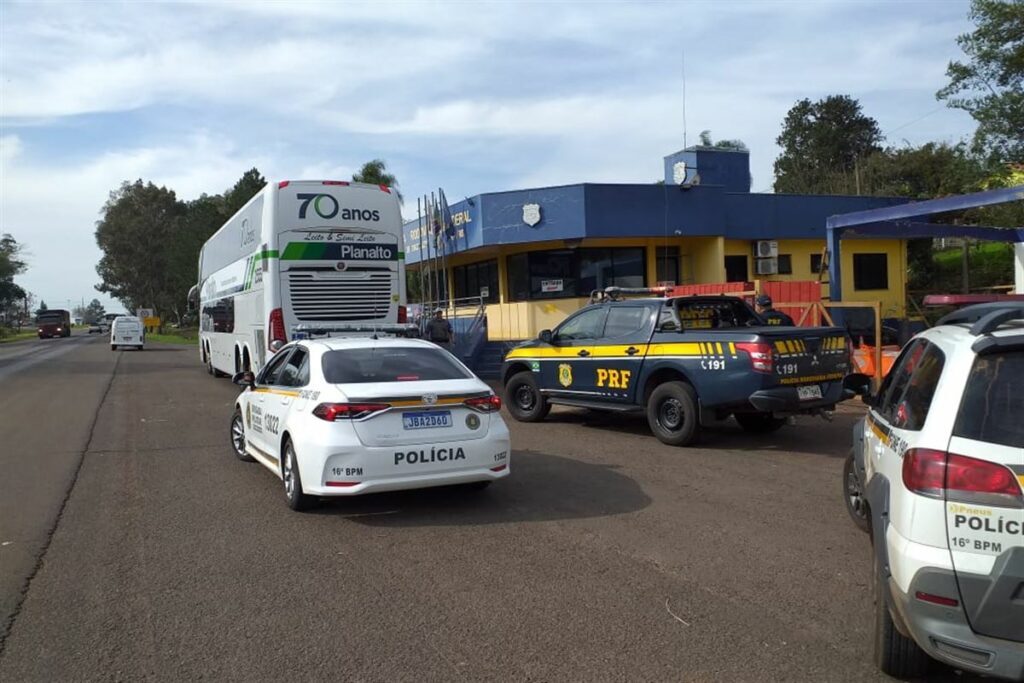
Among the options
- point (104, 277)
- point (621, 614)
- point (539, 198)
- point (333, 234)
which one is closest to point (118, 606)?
point (621, 614)

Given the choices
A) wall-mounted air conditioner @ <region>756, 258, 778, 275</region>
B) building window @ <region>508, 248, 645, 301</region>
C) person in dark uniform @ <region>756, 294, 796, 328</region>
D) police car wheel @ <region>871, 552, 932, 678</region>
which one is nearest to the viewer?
police car wheel @ <region>871, 552, 932, 678</region>

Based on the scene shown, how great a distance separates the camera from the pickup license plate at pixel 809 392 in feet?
30.4

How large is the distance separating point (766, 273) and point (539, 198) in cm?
733

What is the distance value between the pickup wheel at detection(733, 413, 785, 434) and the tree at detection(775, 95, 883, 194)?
210 feet

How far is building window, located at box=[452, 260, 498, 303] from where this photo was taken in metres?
24.2

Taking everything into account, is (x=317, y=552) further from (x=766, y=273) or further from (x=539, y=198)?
(x=766, y=273)

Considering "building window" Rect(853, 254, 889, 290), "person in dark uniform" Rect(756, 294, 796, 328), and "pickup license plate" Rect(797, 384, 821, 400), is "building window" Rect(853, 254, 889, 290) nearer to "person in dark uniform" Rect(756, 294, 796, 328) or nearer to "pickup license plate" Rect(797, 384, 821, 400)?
"person in dark uniform" Rect(756, 294, 796, 328)

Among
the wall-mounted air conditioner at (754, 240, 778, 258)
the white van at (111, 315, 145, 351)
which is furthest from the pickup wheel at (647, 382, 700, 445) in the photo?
the white van at (111, 315, 145, 351)

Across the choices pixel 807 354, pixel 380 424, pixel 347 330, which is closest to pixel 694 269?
pixel 347 330

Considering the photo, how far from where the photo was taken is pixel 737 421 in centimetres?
1157

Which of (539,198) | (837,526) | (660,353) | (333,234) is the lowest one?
(837,526)

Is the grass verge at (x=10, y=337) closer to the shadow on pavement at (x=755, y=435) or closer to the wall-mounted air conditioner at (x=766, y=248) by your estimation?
the wall-mounted air conditioner at (x=766, y=248)

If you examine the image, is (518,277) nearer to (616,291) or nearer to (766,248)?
(766,248)

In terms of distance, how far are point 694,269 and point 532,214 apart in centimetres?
531
